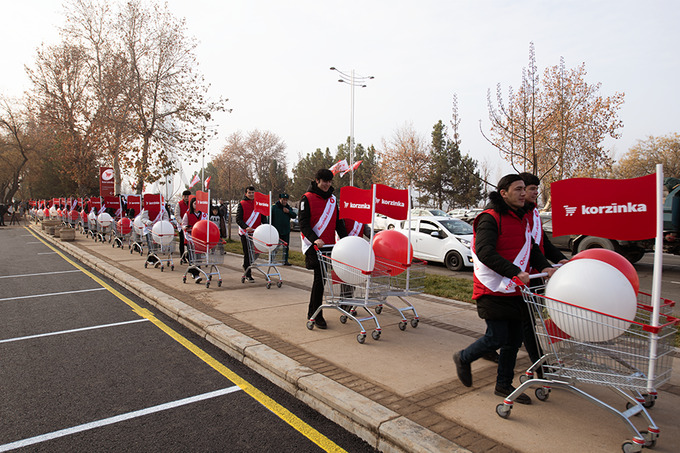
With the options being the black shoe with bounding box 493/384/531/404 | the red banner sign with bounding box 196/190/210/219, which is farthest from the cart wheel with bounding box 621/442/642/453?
the red banner sign with bounding box 196/190/210/219

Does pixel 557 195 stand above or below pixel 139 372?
above

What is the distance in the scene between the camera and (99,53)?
87.4ft

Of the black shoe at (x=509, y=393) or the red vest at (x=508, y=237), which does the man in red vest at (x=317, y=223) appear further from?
the black shoe at (x=509, y=393)

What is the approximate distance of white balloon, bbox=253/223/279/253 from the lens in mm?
8883

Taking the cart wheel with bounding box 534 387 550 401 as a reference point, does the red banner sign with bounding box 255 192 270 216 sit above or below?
above

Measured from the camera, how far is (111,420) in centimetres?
365

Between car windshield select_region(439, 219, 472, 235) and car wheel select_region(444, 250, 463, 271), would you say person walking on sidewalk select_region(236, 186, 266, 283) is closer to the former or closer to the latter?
car wheel select_region(444, 250, 463, 271)

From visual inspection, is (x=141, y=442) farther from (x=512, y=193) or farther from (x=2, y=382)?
(x=512, y=193)

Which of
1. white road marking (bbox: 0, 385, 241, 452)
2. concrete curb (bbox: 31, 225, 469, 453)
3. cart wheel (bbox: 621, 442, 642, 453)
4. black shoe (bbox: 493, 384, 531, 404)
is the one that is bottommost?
white road marking (bbox: 0, 385, 241, 452)

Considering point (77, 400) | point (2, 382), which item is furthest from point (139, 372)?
point (2, 382)

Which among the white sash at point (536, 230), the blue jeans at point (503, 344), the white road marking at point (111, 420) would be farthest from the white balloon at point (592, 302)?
the white road marking at point (111, 420)

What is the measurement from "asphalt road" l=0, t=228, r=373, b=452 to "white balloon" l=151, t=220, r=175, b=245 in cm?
428

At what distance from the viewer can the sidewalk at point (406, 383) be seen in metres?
3.17

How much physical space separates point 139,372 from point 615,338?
173 inches
